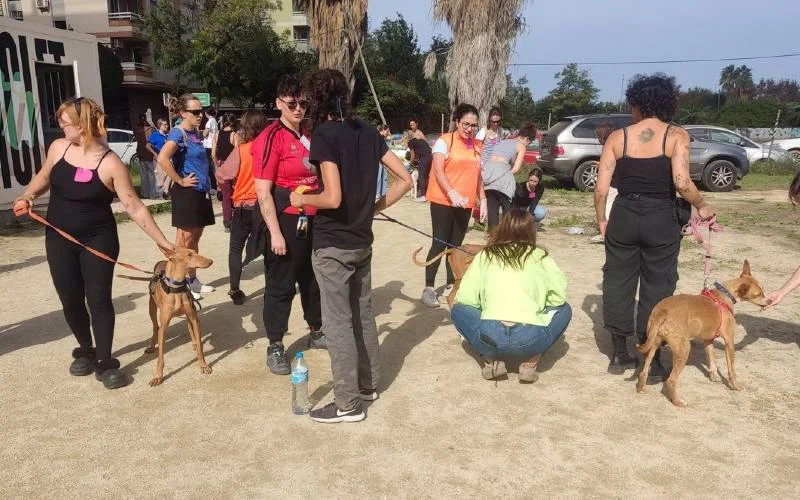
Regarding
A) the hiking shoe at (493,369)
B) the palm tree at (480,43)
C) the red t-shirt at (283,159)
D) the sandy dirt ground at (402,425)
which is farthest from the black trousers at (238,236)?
the palm tree at (480,43)

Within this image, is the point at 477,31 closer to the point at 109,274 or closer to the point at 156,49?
the point at 109,274

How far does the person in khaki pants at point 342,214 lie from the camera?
297 cm

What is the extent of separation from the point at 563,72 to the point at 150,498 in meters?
65.6

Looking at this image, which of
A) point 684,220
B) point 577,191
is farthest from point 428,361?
point 577,191

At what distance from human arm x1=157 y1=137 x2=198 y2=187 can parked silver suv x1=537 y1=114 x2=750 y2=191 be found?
35.0ft

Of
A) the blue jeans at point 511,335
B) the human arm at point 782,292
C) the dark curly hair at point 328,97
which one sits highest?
the dark curly hair at point 328,97

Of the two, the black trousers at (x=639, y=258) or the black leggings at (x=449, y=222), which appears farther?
the black leggings at (x=449, y=222)

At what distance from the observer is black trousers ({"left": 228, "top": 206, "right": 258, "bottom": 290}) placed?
5.46 meters

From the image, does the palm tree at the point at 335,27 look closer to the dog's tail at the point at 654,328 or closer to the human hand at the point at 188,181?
the human hand at the point at 188,181

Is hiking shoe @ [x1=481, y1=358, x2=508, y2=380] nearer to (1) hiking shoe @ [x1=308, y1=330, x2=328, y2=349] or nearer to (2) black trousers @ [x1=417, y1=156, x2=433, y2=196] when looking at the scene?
(1) hiking shoe @ [x1=308, y1=330, x2=328, y2=349]

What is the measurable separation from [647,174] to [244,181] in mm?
3422

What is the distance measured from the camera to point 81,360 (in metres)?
4.02

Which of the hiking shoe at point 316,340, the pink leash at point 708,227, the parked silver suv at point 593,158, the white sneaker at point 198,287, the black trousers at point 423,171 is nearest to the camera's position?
the pink leash at point 708,227

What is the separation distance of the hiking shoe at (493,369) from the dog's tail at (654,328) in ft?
2.83
